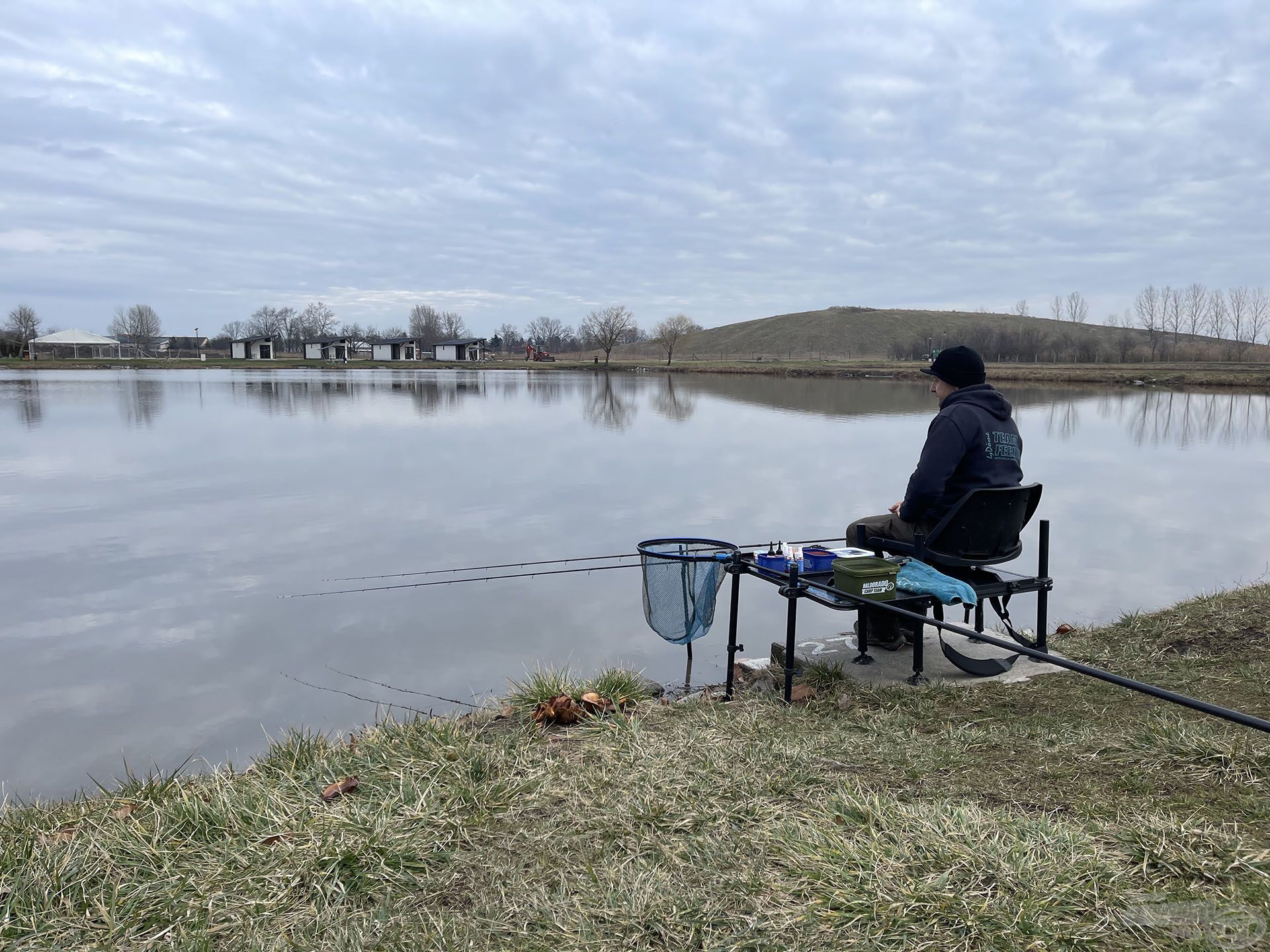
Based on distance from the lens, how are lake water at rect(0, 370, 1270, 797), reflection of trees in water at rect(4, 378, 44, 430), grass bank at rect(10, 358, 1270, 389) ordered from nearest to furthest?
lake water at rect(0, 370, 1270, 797)
reflection of trees in water at rect(4, 378, 44, 430)
grass bank at rect(10, 358, 1270, 389)

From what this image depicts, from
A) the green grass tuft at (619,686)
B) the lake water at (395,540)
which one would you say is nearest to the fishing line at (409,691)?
Result: the lake water at (395,540)

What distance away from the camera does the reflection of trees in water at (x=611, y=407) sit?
948 inches

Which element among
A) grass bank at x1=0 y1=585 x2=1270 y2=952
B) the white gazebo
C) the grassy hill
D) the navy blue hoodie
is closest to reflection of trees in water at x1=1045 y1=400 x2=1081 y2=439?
the navy blue hoodie

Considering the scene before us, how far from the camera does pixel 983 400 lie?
16.2 feet

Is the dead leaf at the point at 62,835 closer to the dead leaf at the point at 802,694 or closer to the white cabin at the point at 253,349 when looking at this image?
the dead leaf at the point at 802,694

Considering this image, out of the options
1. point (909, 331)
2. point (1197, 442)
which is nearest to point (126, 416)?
point (1197, 442)

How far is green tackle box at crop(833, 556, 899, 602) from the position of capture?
4.15 m

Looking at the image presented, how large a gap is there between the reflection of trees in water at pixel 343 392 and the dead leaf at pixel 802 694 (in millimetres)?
22308

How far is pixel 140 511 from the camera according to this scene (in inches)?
419

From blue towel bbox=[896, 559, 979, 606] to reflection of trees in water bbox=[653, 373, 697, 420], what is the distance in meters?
20.9

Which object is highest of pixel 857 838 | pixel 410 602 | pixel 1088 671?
pixel 1088 671

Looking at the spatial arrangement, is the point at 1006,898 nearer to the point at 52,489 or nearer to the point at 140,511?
the point at 140,511

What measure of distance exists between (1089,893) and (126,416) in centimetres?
2574

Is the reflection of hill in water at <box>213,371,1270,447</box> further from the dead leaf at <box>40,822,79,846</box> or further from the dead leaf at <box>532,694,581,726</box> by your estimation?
the dead leaf at <box>40,822,79,846</box>
